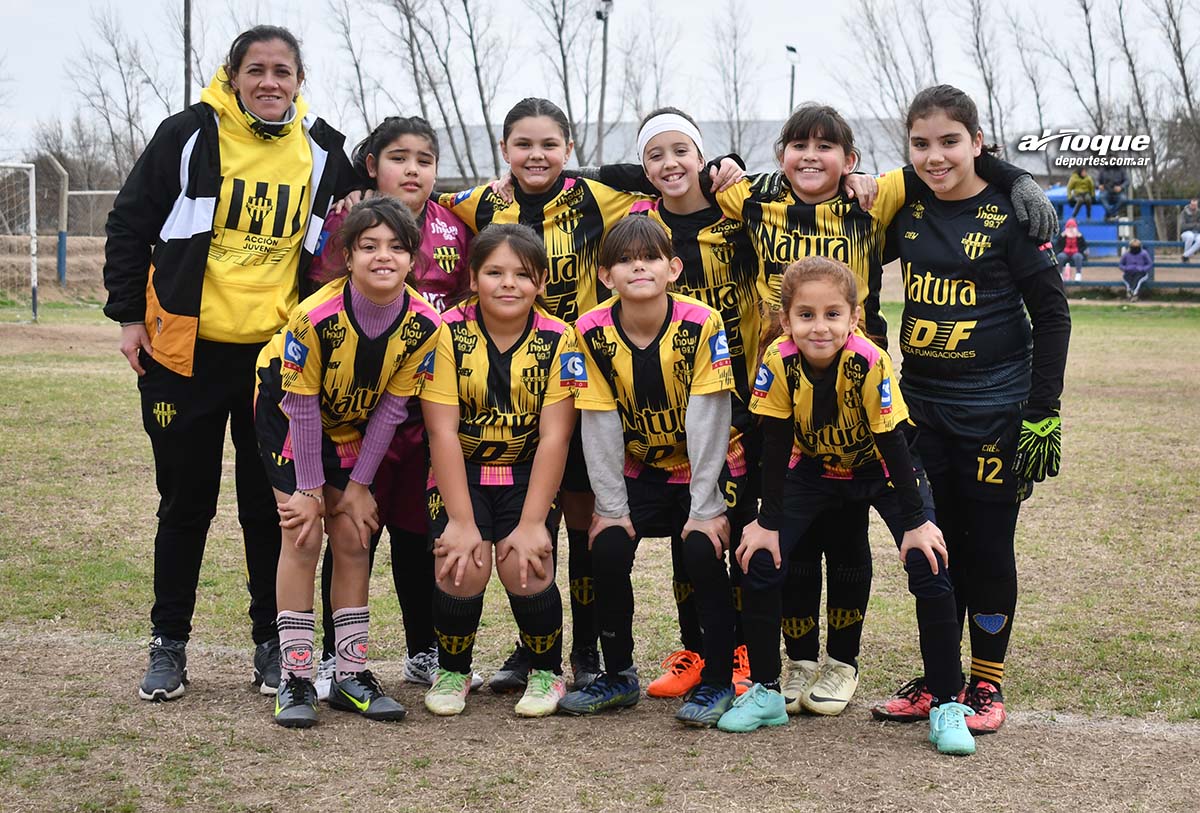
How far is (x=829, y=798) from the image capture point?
3238mm

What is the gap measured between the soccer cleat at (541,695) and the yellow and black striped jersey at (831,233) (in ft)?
4.83

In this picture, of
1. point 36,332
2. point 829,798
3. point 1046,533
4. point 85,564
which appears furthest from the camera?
point 36,332

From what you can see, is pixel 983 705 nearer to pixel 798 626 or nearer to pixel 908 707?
pixel 908 707

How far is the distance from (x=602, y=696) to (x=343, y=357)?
1405mm

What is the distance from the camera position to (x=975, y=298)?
12.9 ft

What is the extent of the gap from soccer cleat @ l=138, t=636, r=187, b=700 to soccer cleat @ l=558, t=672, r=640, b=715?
1292 mm

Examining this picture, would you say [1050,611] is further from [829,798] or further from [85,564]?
[85,564]

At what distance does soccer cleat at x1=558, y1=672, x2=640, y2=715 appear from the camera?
398 centimetres

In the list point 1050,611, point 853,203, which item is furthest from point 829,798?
point 1050,611

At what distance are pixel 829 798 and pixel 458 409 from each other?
5.48 ft

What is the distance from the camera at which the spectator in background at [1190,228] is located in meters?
27.7

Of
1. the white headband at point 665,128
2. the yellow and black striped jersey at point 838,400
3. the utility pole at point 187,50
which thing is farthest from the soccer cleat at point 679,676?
the utility pole at point 187,50

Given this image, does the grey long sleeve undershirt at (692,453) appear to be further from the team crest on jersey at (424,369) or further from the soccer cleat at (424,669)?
the soccer cleat at (424,669)

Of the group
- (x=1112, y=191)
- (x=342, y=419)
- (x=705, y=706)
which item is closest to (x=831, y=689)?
(x=705, y=706)
